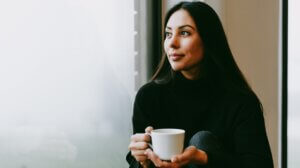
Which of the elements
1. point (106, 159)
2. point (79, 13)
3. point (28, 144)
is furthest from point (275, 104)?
point (28, 144)

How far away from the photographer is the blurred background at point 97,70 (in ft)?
4.33

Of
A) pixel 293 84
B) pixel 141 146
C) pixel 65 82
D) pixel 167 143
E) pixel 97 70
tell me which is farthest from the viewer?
pixel 293 84

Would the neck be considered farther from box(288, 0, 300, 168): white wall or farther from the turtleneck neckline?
box(288, 0, 300, 168): white wall

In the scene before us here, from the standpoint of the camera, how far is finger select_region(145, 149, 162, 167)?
1029mm

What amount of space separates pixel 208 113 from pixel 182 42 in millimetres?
232

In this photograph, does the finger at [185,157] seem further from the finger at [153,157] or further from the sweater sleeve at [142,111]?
the sweater sleeve at [142,111]

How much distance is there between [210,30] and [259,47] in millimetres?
593

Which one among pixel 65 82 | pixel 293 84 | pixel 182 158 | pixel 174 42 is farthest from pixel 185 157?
pixel 293 84

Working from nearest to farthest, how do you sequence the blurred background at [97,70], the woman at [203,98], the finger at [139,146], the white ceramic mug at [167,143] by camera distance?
the white ceramic mug at [167,143] → the finger at [139,146] → the woman at [203,98] → the blurred background at [97,70]

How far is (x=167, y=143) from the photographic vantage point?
3.25 ft

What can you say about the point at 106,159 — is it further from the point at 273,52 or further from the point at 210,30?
the point at 273,52

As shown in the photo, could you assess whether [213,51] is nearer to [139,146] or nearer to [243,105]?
[243,105]

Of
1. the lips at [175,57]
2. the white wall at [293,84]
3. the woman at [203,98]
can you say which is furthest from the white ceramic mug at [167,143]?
the white wall at [293,84]

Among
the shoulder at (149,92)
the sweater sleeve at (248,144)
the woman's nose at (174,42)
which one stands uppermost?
the woman's nose at (174,42)
